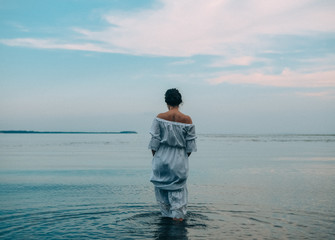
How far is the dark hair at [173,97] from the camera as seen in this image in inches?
241

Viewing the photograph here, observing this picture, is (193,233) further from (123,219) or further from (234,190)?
(234,190)

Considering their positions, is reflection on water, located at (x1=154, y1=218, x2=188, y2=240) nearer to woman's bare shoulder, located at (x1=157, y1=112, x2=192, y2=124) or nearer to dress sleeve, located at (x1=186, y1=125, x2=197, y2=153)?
dress sleeve, located at (x1=186, y1=125, x2=197, y2=153)

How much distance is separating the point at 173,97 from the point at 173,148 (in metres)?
0.85

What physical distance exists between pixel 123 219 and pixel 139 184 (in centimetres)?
446

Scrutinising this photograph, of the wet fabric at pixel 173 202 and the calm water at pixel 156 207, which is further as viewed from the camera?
the wet fabric at pixel 173 202

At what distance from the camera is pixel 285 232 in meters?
5.50

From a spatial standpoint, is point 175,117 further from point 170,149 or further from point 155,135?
point 170,149

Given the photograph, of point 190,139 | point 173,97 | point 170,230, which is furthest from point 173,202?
point 173,97

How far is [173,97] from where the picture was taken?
241 inches

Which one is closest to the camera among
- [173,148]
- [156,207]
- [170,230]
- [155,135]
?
[170,230]

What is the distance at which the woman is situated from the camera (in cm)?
605

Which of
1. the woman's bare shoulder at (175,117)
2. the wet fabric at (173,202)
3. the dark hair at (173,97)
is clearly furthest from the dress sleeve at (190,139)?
the wet fabric at (173,202)

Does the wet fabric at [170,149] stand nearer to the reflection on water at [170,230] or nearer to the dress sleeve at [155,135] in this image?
the dress sleeve at [155,135]

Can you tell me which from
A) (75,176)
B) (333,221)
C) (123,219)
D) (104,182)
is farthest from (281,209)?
(75,176)
